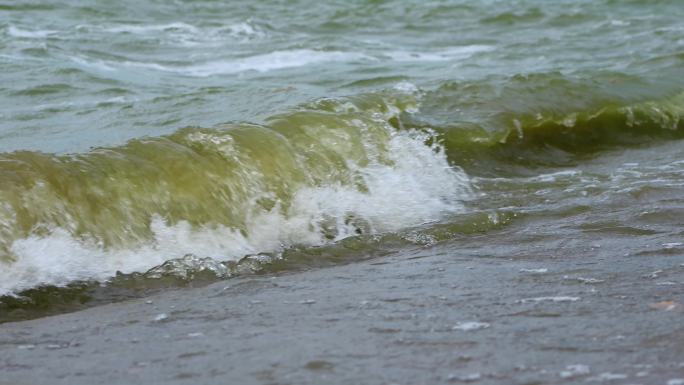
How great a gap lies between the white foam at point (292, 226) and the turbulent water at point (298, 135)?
0.01 meters

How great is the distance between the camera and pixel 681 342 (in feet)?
11.9

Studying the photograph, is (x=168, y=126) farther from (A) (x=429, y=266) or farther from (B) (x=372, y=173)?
(A) (x=429, y=266)

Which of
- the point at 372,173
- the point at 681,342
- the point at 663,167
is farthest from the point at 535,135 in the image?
the point at 681,342

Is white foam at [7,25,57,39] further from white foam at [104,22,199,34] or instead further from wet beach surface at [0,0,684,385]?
white foam at [104,22,199,34]

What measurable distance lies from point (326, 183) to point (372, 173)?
17.3 inches

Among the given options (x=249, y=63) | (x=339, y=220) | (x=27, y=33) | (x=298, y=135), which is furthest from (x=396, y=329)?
(x=27, y=33)

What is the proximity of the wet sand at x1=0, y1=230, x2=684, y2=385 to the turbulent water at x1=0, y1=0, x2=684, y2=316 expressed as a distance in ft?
2.22

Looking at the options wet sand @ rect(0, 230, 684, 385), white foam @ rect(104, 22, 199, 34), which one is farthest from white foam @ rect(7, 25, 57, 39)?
wet sand @ rect(0, 230, 684, 385)

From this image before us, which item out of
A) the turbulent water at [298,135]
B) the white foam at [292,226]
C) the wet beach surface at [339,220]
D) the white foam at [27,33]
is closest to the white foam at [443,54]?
the turbulent water at [298,135]

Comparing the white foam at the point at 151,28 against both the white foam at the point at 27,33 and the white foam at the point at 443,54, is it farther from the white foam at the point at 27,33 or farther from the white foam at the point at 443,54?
the white foam at the point at 443,54

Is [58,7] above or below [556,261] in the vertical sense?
above

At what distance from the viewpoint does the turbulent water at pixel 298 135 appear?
5.67m

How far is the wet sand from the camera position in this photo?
3.51 metres

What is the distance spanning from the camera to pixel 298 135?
7.25 meters
